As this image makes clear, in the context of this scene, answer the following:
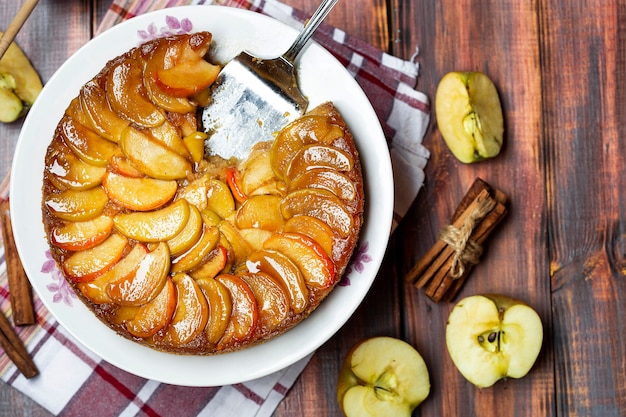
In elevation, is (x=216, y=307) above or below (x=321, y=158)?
below

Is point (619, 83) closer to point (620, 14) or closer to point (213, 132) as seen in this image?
point (620, 14)

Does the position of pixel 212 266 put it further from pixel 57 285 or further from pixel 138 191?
pixel 57 285

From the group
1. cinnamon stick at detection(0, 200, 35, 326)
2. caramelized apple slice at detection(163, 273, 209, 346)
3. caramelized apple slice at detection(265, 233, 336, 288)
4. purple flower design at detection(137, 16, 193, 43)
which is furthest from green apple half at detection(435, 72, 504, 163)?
cinnamon stick at detection(0, 200, 35, 326)

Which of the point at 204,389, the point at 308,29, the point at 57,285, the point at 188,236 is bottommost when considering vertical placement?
the point at 204,389

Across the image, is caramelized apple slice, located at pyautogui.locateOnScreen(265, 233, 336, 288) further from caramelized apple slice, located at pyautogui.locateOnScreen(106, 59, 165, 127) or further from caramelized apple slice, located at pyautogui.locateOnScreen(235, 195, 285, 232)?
caramelized apple slice, located at pyautogui.locateOnScreen(106, 59, 165, 127)

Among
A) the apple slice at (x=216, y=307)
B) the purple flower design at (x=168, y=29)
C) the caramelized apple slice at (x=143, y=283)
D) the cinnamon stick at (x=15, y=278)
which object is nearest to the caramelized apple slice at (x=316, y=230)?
the apple slice at (x=216, y=307)

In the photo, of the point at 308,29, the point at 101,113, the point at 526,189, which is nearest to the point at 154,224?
the point at 101,113

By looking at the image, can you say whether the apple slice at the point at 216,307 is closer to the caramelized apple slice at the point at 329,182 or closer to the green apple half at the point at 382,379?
the caramelized apple slice at the point at 329,182
